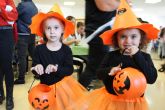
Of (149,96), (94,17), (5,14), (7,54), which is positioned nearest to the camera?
(94,17)

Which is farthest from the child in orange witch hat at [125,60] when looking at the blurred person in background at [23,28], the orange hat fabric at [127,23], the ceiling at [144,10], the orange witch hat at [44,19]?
the ceiling at [144,10]

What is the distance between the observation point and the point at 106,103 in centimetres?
171

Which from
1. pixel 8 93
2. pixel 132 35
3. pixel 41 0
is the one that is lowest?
pixel 8 93

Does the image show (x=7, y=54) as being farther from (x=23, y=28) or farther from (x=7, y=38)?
(x=23, y=28)

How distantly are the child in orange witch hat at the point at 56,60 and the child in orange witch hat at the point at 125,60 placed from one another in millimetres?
245

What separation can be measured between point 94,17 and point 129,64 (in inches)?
24.3

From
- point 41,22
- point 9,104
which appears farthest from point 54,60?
point 9,104

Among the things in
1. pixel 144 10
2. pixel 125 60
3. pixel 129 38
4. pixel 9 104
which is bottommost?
pixel 9 104

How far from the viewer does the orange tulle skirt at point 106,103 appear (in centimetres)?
163

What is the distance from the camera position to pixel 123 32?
66.1 inches

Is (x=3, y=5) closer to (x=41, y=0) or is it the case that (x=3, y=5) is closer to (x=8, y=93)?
(x=8, y=93)

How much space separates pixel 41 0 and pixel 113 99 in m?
10.5

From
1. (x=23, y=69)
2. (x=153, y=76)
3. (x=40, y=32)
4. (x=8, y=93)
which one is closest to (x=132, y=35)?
(x=153, y=76)

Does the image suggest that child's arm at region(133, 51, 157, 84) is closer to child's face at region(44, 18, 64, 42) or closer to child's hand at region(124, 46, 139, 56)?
child's hand at region(124, 46, 139, 56)
